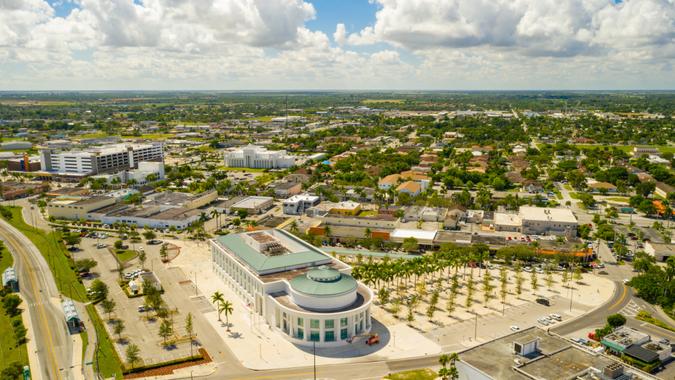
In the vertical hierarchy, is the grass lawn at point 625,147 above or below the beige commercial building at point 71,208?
above

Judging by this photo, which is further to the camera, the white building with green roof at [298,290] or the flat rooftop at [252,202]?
the flat rooftop at [252,202]

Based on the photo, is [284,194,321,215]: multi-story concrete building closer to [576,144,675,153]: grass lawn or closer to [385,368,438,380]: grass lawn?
[385,368,438,380]: grass lawn

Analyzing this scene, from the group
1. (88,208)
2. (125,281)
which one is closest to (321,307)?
(125,281)

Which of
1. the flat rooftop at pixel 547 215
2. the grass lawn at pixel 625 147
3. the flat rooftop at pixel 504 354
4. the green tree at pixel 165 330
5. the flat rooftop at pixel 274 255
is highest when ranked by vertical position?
the grass lawn at pixel 625 147

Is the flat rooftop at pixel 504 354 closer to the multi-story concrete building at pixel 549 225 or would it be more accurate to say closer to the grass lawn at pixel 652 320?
the grass lawn at pixel 652 320

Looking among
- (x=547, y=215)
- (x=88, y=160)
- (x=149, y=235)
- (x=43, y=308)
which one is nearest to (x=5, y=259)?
(x=149, y=235)

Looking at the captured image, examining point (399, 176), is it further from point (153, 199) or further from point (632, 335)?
point (632, 335)

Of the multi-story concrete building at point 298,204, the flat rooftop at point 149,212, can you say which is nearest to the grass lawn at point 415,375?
the flat rooftop at point 149,212
